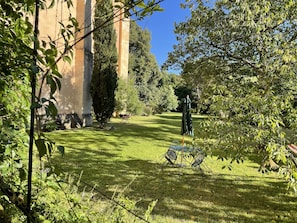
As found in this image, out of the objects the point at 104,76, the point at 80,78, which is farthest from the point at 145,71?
the point at 80,78

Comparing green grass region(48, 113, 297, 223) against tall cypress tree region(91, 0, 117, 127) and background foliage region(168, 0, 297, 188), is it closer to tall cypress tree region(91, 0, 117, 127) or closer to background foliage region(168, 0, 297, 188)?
background foliage region(168, 0, 297, 188)

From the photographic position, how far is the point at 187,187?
5812 millimetres

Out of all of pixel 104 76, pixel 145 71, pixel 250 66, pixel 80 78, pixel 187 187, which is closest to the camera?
pixel 187 187

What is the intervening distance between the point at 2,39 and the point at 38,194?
3.20ft

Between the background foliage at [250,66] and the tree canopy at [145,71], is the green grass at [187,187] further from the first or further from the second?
the tree canopy at [145,71]

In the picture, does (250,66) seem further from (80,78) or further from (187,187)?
(80,78)

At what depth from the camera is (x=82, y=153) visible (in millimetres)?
8648

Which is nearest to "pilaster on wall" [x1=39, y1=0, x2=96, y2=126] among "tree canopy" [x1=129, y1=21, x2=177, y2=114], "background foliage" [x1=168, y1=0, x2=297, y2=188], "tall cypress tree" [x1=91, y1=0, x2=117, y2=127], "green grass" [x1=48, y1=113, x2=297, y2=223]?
"tall cypress tree" [x1=91, y1=0, x2=117, y2=127]

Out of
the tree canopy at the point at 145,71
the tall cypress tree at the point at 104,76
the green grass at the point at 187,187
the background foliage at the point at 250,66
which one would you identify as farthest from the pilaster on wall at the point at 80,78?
the tree canopy at the point at 145,71

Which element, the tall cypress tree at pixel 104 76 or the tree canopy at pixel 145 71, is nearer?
the tall cypress tree at pixel 104 76

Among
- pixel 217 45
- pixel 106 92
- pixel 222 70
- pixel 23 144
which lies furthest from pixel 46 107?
pixel 106 92

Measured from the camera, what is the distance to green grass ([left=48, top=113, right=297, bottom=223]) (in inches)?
174

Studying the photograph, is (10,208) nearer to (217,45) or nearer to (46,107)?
(46,107)

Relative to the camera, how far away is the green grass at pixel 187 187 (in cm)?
441
